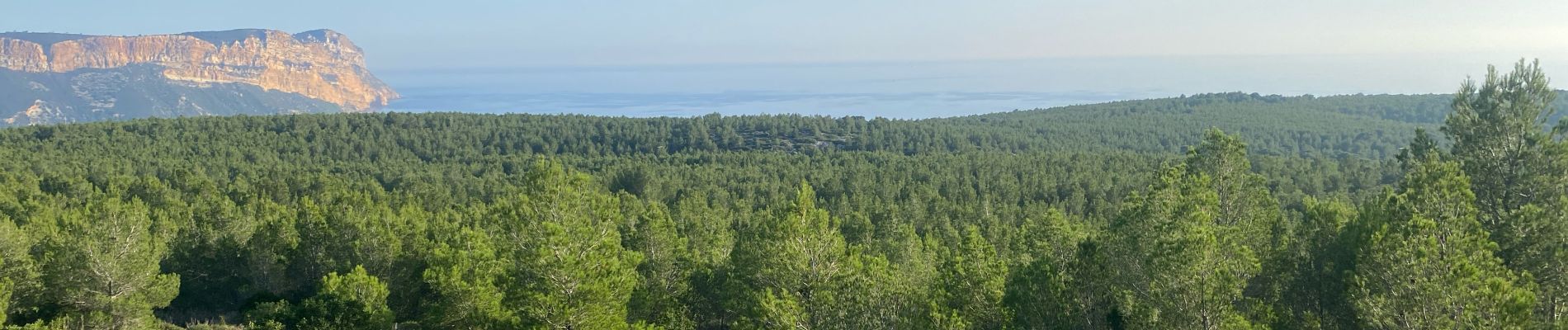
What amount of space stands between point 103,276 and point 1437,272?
31.8 meters

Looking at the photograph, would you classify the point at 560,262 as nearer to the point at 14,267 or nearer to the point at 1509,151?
the point at 14,267

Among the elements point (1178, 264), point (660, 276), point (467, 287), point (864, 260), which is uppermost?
point (1178, 264)

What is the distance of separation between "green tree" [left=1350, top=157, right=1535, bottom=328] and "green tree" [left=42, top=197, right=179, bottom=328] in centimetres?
3068

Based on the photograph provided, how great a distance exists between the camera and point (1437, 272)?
15.0 metres

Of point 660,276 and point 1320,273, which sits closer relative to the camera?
point 1320,273

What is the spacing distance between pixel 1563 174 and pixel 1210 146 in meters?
7.41

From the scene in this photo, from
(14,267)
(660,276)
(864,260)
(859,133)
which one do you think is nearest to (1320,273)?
(864,260)

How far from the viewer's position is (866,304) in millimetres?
19406

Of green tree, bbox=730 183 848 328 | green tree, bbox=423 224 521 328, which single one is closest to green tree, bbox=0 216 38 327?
green tree, bbox=423 224 521 328

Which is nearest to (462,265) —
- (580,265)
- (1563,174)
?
(580,265)

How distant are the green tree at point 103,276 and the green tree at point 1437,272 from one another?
1208 inches

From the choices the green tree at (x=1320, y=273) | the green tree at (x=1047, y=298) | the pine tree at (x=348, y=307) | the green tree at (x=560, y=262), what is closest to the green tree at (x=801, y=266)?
the green tree at (x=560, y=262)

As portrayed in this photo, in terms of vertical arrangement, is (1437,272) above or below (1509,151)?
below

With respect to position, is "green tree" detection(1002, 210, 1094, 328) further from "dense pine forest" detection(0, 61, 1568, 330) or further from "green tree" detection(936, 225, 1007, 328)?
"green tree" detection(936, 225, 1007, 328)
